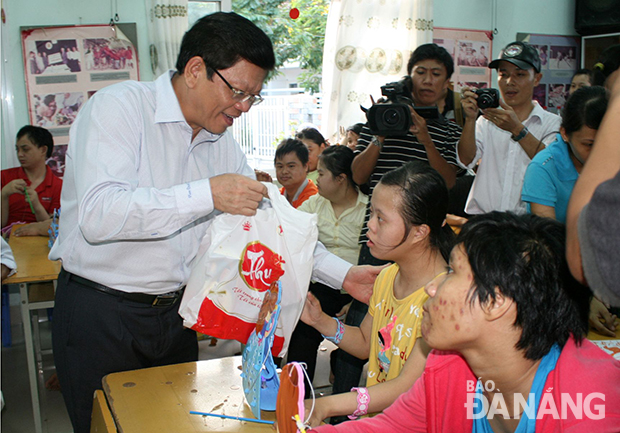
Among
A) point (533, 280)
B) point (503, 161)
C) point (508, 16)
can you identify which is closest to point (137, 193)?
point (533, 280)

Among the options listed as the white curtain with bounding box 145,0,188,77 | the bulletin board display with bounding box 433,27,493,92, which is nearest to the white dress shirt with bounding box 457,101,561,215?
the bulletin board display with bounding box 433,27,493,92

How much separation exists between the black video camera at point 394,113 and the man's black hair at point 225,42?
92 centimetres

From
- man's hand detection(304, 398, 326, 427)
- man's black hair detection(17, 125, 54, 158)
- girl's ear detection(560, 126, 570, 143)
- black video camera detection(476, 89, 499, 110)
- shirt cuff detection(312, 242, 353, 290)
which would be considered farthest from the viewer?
man's black hair detection(17, 125, 54, 158)

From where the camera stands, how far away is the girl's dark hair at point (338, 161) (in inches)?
110

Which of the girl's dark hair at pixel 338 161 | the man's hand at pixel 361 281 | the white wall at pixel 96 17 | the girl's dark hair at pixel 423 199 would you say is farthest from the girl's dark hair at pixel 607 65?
the white wall at pixel 96 17

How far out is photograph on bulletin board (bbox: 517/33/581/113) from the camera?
16.5 ft

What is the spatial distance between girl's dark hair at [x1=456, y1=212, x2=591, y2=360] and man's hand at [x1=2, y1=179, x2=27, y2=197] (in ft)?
11.1

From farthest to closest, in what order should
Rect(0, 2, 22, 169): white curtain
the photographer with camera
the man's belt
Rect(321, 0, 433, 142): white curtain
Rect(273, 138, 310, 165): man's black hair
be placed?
Rect(321, 0, 433, 142): white curtain, Rect(0, 2, 22, 169): white curtain, Rect(273, 138, 310, 165): man's black hair, the photographer with camera, the man's belt

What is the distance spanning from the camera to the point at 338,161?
2.81 meters

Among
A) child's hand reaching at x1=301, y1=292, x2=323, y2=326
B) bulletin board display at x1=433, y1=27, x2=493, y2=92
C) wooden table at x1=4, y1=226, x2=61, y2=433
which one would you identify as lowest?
wooden table at x1=4, y1=226, x2=61, y2=433

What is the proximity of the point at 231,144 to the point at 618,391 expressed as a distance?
47.1 inches

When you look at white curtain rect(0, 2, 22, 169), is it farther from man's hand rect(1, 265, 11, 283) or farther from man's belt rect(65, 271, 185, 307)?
man's belt rect(65, 271, 185, 307)

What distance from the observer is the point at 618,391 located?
782mm

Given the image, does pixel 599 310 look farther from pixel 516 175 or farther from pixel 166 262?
pixel 166 262
